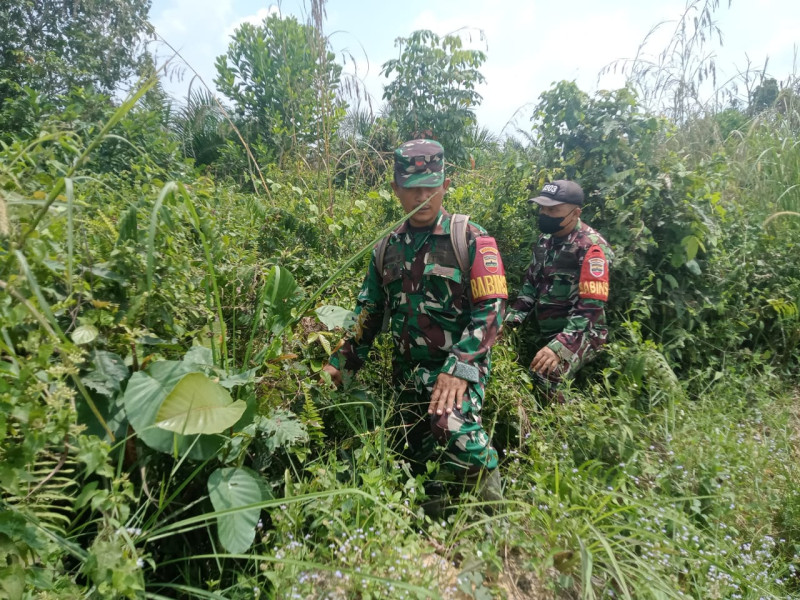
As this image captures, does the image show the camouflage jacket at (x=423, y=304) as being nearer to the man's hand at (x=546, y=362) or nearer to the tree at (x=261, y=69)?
the man's hand at (x=546, y=362)

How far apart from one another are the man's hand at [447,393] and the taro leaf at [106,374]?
1158 millimetres

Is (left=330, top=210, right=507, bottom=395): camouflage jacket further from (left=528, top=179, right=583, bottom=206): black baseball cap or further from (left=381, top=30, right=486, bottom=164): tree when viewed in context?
(left=381, top=30, right=486, bottom=164): tree

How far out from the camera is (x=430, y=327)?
2352mm

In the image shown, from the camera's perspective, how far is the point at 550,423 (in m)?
2.60

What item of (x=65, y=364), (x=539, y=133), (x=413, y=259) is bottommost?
(x=65, y=364)

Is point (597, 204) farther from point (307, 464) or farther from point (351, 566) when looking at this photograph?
point (351, 566)

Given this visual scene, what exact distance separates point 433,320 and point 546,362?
86 centimetres

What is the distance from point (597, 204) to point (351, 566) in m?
3.21

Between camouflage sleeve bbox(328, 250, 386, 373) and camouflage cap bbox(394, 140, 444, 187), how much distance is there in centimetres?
Result: 48

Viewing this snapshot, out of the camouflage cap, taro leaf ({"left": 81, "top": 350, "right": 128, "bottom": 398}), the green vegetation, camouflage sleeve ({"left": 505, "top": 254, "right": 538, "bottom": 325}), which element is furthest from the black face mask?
taro leaf ({"left": 81, "top": 350, "right": 128, "bottom": 398})

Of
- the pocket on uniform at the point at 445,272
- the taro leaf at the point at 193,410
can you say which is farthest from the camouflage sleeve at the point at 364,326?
the taro leaf at the point at 193,410

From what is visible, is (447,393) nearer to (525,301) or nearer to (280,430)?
(280,430)

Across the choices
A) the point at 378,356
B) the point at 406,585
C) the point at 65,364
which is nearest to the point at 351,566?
the point at 406,585

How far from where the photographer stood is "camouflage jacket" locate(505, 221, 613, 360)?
284 cm
